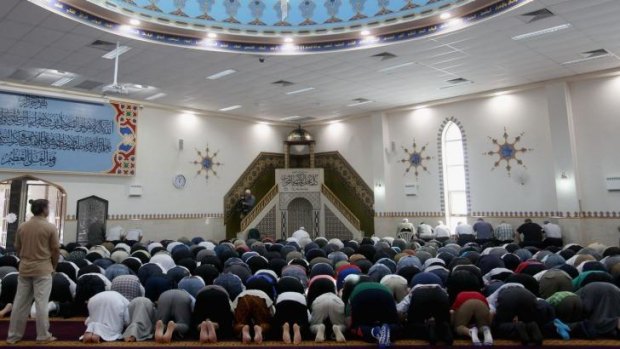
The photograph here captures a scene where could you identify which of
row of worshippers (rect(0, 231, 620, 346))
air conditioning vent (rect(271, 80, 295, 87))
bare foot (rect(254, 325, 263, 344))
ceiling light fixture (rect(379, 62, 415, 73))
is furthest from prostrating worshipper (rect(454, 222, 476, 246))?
bare foot (rect(254, 325, 263, 344))

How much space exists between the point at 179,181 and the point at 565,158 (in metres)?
8.45

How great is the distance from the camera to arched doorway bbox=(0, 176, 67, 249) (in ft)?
27.3

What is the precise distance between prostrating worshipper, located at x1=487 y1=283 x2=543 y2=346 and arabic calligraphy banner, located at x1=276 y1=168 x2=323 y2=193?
8546 millimetres

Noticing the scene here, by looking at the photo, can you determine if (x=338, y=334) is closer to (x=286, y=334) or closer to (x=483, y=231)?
(x=286, y=334)

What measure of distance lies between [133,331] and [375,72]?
619 centimetres

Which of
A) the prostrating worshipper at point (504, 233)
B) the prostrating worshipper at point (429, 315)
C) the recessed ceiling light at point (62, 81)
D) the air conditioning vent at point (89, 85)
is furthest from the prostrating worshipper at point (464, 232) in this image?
the recessed ceiling light at point (62, 81)

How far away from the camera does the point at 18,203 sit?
839 cm

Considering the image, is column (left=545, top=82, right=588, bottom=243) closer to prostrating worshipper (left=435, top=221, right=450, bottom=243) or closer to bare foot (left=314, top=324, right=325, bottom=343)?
prostrating worshipper (left=435, top=221, right=450, bottom=243)

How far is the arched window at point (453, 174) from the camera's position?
33.2 feet

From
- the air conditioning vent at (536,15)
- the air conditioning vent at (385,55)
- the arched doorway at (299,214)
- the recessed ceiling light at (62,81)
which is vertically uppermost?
the recessed ceiling light at (62,81)

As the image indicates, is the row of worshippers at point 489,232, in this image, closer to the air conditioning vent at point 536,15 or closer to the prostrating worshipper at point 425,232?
the prostrating worshipper at point 425,232

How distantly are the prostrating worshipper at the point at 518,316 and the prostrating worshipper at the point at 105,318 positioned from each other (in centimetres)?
303

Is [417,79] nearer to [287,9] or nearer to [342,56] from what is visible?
[342,56]

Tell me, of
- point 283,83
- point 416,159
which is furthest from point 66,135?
point 416,159
